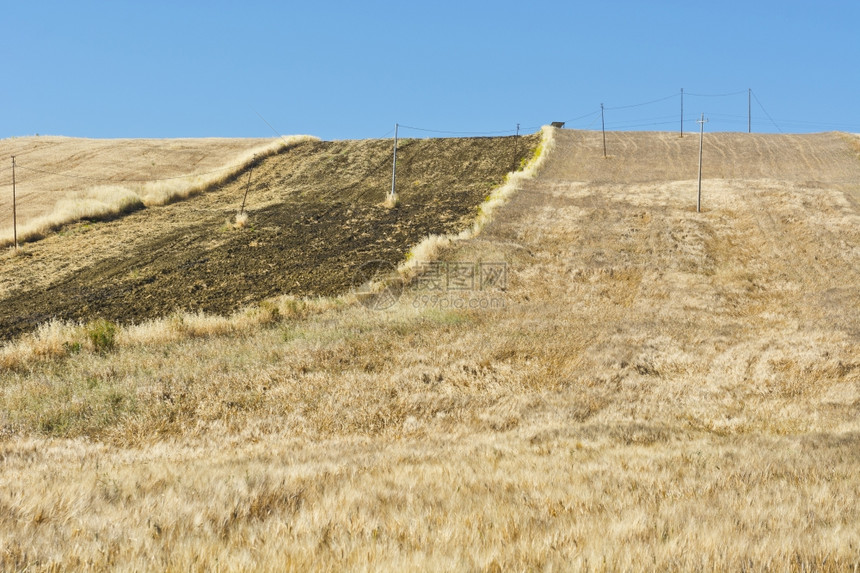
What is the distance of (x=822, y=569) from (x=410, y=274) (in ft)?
54.9

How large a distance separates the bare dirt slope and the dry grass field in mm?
26724

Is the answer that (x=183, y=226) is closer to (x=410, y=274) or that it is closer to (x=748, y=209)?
(x=410, y=274)

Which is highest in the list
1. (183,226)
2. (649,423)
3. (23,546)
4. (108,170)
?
(108,170)

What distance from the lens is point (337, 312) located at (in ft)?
51.7

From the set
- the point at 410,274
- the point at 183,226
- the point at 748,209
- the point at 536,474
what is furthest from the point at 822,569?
the point at 183,226
